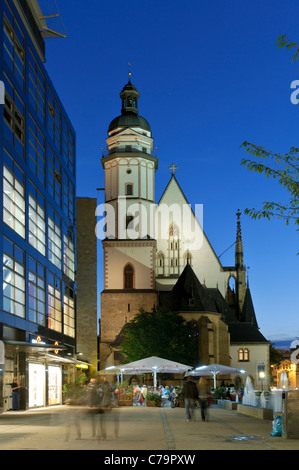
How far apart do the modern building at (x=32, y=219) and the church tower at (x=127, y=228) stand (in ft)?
80.1

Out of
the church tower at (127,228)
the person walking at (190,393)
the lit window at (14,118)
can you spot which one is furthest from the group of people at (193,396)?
the church tower at (127,228)

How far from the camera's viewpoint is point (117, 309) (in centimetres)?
7794

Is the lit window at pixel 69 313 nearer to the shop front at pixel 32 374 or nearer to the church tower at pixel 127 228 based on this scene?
the shop front at pixel 32 374

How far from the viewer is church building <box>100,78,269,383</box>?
76.9m

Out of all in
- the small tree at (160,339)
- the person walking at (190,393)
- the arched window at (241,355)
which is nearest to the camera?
the person walking at (190,393)

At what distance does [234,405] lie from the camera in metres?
35.1

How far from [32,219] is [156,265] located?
45.0 meters

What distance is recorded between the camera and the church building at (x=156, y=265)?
76.9 metres

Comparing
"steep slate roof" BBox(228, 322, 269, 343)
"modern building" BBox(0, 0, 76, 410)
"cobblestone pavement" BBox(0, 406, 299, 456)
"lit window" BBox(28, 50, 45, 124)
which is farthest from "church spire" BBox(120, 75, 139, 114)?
"cobblestone pavement" BBox(0, 406, 299, 456)

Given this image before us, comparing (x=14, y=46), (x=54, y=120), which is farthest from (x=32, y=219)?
(x=54, y=120)

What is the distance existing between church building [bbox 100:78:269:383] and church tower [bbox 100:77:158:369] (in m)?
0.10

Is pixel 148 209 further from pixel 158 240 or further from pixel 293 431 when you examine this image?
pixel 293 431
